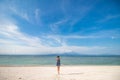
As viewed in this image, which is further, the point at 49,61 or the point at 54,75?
the point at 49,61

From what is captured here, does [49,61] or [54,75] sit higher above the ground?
[49,61]

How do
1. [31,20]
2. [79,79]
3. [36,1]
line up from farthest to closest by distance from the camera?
[31,20] < [36,1] < [79,79]

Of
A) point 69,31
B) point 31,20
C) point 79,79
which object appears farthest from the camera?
point 69,31

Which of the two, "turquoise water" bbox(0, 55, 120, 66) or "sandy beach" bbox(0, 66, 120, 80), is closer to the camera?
"sandy beach" bbox(0, 66, 120, 80)

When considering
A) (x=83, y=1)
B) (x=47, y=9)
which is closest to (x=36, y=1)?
(x=47, y=9)

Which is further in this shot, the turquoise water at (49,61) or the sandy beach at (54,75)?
A: the turquoise water at (49,61)

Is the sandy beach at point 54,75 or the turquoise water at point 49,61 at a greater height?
the turquoise water at point 49,61

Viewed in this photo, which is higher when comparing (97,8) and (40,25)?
(97,8)

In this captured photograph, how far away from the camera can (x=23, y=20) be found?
639 centimetres

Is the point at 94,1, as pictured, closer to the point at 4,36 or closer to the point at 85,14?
the point at 85,14

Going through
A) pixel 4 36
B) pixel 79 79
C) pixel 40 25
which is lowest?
pixel 79 79

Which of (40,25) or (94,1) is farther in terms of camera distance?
(40,25)

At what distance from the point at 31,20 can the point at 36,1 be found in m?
0.81

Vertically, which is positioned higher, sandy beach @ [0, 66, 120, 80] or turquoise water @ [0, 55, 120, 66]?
turquoise water @ [0, 55, 120, 66]
